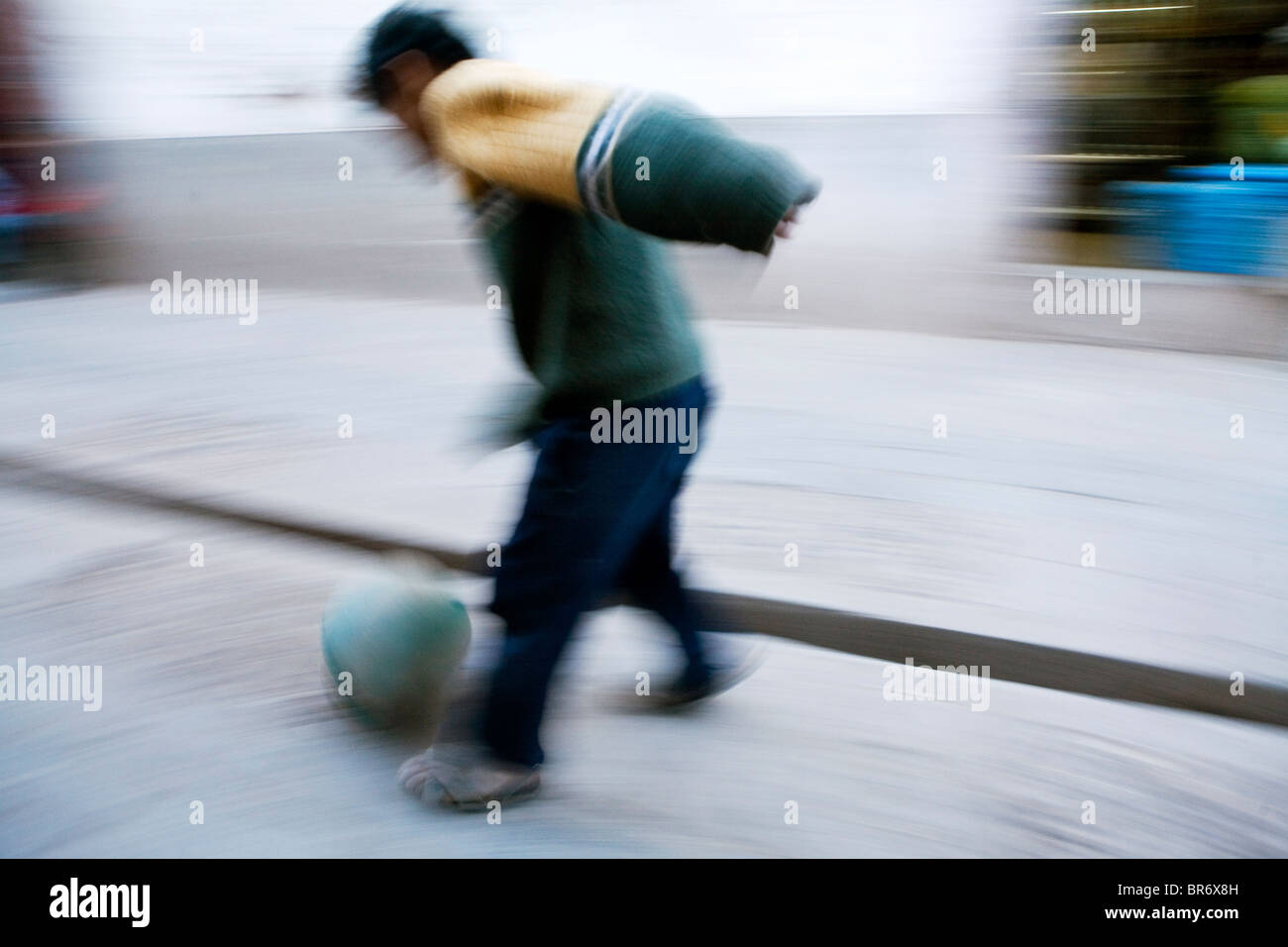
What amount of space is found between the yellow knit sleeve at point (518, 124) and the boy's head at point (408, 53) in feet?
0.42

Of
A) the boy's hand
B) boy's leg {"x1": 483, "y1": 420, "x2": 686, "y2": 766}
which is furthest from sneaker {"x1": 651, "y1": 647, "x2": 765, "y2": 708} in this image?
the boy's hand

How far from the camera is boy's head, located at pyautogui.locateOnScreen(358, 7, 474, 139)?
2166 millimetres

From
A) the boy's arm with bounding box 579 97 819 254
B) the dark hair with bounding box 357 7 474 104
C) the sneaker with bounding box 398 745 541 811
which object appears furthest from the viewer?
the sneaker with bounding box 398 745 541 811

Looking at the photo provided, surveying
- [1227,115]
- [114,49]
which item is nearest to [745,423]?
[1227,115]

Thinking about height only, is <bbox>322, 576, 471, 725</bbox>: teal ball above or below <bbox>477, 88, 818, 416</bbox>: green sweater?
below

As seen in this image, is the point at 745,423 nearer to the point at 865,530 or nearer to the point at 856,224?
the point at 865,530

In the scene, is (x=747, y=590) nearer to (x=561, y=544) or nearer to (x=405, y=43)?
(x=561, y=544)

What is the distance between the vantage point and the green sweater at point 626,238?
1.92 metres

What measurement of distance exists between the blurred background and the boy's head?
92 mm

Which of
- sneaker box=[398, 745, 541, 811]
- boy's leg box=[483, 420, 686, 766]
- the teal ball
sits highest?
boy's leg box=[483, 420, 686, 766]

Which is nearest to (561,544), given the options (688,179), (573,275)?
(573,275)

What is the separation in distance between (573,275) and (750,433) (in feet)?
10.6

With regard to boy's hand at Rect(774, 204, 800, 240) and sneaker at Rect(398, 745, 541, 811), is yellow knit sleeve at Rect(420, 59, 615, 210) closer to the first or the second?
boy's hand at Rect(774, 204, 800, 240)

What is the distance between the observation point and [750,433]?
17.7 feet
